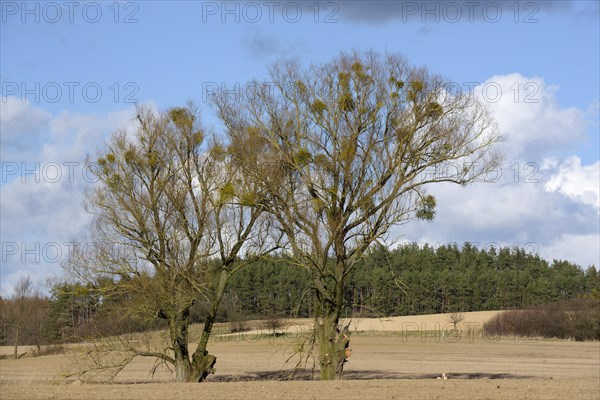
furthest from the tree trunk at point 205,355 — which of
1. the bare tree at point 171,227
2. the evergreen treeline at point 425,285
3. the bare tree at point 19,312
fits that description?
the evergreen treeline at point 425,285

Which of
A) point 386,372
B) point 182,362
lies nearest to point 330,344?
point 182,362

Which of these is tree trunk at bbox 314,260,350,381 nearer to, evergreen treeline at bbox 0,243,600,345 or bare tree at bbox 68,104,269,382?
bare tree at bbox 68,104,269,382

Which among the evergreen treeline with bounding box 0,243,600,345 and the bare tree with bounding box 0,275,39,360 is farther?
the evergreen treeline with bounding box 0,243,600,345

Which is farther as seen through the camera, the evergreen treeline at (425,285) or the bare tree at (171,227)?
the evergreen treeline at (425,285)

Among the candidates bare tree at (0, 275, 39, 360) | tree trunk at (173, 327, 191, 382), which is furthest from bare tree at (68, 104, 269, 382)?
bare tree at (0, 275, 39, 360)

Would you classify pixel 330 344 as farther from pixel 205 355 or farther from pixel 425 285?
pixel 425 285

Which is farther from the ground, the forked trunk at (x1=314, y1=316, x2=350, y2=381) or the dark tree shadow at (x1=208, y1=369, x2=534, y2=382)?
the forked trunk at (x1=314, y1=316, x2=350, y2=381)

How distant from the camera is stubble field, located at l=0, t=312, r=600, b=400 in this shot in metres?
19.9

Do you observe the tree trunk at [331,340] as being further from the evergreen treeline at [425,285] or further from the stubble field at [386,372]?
the evergreen treeline at [425,285]

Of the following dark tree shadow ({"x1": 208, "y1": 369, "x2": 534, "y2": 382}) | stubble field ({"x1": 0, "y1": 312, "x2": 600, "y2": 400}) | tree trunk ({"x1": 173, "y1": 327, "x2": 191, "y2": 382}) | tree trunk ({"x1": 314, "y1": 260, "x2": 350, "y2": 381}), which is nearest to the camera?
stubble field ({"x1": 0, "y1": 312, "x2": 600, "y2": 400})

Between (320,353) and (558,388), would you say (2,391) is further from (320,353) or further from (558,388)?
(558,388)

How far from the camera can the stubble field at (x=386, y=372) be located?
19.9 m

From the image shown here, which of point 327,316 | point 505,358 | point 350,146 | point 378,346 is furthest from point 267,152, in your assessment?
point 378,346

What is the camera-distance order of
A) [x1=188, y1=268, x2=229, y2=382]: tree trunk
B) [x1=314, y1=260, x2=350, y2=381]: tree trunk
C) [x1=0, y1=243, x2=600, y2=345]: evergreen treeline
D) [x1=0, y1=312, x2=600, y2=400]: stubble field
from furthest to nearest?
[x1=0, y1=243, x2=600, y2=345]: evergreen treeline
[x1=188, y1=268, x2=229, y2=382]: tree trunk
[x1=314, y1=260, x2=350, y2=381]: tree trunk
[x1=0, y1=312, x2=600, y2=400]: stubble field
